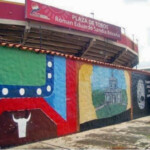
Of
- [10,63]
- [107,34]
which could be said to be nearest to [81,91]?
[10,63]

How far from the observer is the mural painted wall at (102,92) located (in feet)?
32.0

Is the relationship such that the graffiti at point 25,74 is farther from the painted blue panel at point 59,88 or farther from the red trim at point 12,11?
the red trim at point 12,11

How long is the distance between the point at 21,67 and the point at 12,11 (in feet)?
27.6

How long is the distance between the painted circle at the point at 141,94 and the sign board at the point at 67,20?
5821mm

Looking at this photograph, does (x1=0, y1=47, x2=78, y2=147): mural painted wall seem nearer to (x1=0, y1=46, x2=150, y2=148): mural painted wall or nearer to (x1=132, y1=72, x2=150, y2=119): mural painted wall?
(x1=0, y1=46, x2=150, y2=148): mural painted wall

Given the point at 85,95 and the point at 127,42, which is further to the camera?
the point at 127,42

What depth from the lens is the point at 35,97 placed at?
7.64 meters

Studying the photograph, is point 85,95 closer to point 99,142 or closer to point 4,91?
point 99,142

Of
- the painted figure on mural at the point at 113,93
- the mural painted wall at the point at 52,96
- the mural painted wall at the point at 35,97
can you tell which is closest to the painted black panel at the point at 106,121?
the mural painted wall at the point at 52,96

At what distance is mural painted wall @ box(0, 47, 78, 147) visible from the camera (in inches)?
269

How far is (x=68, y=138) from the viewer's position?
319 inches

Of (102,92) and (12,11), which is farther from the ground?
(12,11)

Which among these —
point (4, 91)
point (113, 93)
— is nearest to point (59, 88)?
point (4, 91)

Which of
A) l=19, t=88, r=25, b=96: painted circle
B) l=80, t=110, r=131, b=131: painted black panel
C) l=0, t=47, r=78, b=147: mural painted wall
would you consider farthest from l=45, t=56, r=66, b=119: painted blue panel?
l=80, t=110, r=131, b=131: painted black panel
